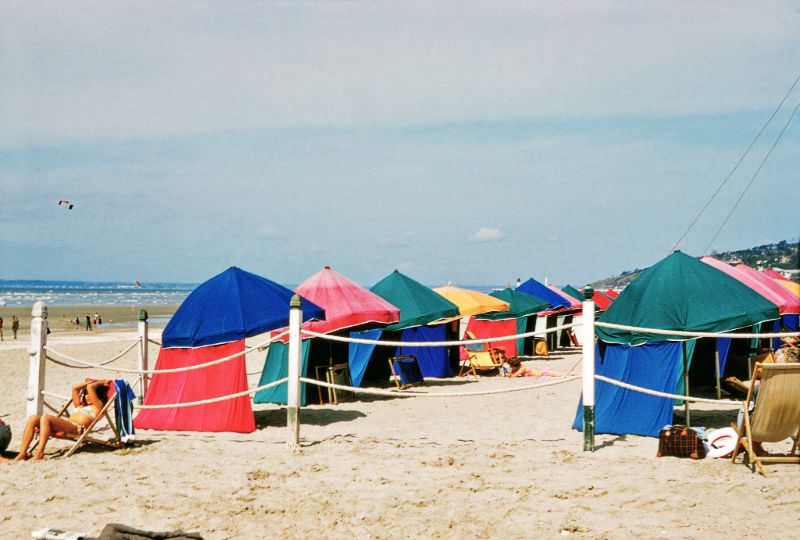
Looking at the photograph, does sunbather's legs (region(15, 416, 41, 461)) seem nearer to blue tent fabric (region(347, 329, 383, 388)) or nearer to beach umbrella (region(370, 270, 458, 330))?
blue tent fabric (region(347, 329, 383, 388))

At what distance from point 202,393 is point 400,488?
4.28 metres

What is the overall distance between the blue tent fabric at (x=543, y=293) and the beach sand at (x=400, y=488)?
16.2 metres

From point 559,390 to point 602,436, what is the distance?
524 cm

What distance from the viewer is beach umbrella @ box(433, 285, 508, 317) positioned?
62.0ft

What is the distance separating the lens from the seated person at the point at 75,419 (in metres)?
7.89

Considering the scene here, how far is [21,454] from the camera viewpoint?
785 centimetres

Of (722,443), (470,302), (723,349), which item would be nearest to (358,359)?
(470,302)

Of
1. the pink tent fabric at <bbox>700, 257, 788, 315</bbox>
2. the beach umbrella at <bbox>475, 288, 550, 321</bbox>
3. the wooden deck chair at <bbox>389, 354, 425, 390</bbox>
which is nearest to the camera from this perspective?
the pink tent fabric at <bbox>700, 257, 788, 315</bbox>

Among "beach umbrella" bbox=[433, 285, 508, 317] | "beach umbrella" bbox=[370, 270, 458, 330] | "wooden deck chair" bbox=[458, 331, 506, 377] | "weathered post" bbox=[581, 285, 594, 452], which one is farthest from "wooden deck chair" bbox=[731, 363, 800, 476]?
"beach umbrella" bbox=[433, 285, 508, 317]

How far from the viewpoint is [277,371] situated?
1345cm

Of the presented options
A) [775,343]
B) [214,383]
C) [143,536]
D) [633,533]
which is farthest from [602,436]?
[775,343]

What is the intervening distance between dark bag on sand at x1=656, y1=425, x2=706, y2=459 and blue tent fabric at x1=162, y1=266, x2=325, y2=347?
16.9ft

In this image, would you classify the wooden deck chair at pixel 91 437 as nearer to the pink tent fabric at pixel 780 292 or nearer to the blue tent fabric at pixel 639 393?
the blue tent fabric at pixel 639 393

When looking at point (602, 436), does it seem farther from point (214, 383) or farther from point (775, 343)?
point (775, 343)
